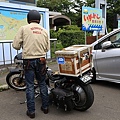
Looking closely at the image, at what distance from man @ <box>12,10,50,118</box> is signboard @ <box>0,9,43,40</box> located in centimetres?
371

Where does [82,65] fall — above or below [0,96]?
above

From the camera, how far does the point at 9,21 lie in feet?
22.0

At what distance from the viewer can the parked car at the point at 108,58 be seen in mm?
4391

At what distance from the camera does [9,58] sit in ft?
22.3

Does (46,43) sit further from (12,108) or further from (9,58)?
(9,58)

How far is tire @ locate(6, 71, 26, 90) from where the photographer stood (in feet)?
14.3

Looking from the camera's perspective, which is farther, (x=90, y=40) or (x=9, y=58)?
(x=90, y=40)

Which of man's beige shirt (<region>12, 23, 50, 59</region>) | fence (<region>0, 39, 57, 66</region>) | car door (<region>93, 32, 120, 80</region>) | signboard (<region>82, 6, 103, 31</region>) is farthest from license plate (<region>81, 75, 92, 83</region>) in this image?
signboard (<region>82, 6, 103, 31</region>)

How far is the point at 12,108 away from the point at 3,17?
3961 millimetres

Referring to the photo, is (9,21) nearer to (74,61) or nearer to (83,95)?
(74,61)

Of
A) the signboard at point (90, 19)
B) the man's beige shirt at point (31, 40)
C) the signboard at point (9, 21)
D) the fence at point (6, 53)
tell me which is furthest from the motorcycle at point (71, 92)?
the signboard at point (90, 19)

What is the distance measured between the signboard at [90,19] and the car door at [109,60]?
119 inches

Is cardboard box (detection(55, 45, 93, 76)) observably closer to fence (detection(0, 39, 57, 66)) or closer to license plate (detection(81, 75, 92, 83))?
license plate (detection(81, 75, 92, 83))

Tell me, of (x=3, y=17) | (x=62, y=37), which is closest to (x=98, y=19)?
(x=62, y=37)
